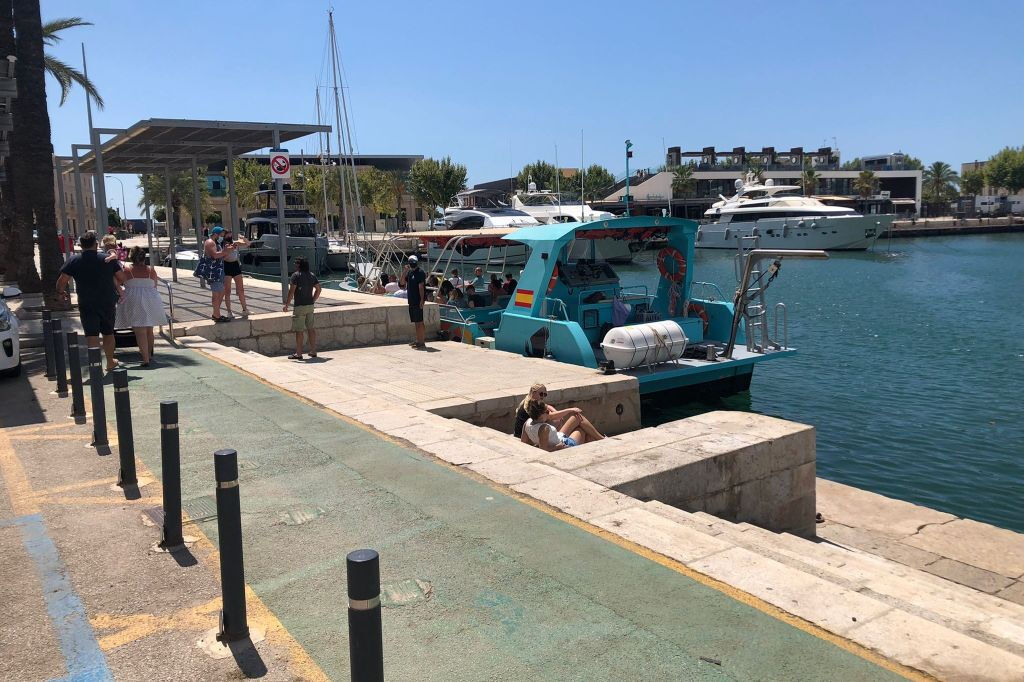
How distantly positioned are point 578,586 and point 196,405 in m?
5.65

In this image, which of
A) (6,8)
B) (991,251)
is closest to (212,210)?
(6,8)

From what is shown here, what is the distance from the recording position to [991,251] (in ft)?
227

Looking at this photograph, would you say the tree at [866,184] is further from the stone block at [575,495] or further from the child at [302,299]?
the stone block at [575,495]

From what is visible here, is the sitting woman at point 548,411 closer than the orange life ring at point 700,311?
Yes

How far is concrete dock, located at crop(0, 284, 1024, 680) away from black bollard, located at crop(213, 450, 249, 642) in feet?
0.63

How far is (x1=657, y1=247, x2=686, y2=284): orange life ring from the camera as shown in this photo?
15.6 meters

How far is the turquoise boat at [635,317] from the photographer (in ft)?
42.5

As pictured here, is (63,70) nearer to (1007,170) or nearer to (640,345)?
(640,345)

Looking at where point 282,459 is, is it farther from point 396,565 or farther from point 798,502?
point 798,502

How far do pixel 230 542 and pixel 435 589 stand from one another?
114cm

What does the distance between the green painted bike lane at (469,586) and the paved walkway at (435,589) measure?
0.03ft

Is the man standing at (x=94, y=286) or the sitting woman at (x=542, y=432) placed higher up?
the man standing at (x=94, y=286)

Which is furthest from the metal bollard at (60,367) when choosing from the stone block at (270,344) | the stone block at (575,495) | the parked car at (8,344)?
the stone block at (575,495)

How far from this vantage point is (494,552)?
474 centimetres
